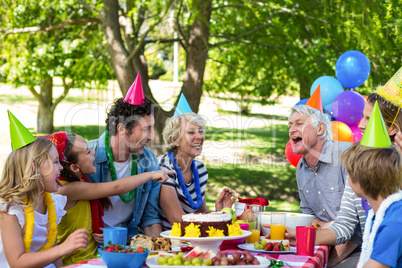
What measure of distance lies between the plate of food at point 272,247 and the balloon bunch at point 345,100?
7.96 feet

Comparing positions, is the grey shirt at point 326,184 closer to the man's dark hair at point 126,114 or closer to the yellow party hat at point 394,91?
the yellow party hat at point 394,91

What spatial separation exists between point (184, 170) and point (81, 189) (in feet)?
3.20

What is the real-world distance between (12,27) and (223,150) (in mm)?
6782

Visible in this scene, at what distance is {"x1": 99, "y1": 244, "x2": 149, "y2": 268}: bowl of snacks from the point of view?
2070 mm

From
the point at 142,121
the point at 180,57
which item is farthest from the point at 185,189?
the point at 180,57

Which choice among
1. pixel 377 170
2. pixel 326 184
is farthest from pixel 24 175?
pixel 326 184

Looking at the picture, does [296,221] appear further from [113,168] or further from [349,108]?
[349,108]

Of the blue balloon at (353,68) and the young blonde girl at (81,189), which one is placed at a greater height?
the blue balloon at (353,68)

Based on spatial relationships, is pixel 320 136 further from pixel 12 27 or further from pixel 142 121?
pixel 12 27

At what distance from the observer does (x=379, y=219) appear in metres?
2.19

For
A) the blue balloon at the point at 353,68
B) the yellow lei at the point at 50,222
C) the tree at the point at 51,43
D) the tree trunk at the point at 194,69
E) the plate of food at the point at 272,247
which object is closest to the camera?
the yellow lei at the point at 50,222

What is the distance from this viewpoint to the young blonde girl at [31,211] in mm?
2371

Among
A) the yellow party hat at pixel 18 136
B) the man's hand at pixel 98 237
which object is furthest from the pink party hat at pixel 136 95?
the yellow party hat at pixel 18 136

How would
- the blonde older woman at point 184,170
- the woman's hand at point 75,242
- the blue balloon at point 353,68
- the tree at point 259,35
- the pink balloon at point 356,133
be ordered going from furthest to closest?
the tree at point 259,35
the blue balloon at point 353,68
the pink balloon at point 356,133
the blonde older woman at point 184,170
the woman's hand at point 75,242
